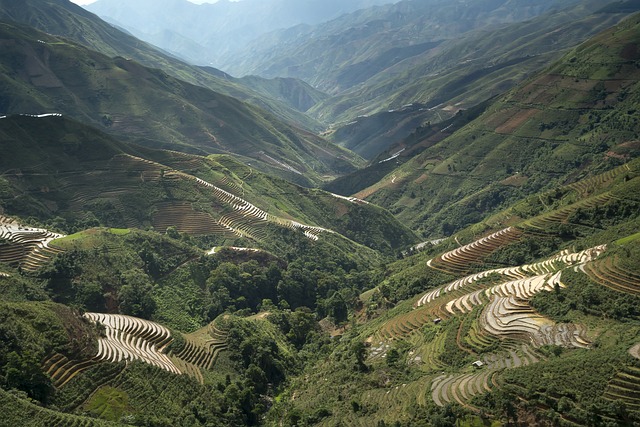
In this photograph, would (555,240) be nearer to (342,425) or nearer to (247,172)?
(342,425)

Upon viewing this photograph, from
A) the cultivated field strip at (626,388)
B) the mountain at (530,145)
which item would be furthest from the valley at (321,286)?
the mountain at (530,145)

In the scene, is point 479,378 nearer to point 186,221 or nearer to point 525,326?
point 525,326

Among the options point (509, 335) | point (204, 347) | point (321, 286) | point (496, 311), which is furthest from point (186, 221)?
point (509, 335)

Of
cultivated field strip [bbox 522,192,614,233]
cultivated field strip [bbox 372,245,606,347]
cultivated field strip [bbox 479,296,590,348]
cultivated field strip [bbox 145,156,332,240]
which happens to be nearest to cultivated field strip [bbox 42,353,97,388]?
cultivated field strip [bbox 372,245,606,347]

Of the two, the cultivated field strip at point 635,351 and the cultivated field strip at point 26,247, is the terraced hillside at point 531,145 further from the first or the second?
the cultivated field strip at point 26,247

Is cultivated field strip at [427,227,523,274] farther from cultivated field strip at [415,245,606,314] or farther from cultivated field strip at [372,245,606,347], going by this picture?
cultivated field strip at [372,245,606,347]

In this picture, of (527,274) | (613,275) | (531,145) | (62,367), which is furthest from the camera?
(531,145)
